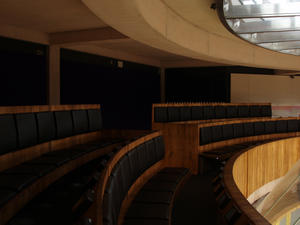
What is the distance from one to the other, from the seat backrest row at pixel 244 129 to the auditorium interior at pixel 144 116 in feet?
0.08

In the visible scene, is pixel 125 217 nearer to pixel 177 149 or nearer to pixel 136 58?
pixel 177 149

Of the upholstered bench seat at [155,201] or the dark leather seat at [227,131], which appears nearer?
the upholstered bench seat at [155,201]

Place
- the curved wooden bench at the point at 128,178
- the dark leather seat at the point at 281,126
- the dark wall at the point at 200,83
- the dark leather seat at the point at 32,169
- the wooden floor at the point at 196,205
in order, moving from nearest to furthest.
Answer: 1. the curved wooden bench at the point at 128,178
2. the dark leather seat at the point at 32,169
3. the wooden floor at the point at 196,205
4. the dark leather seat at the point at 281,126
5. the dark wall at the point at 200,83

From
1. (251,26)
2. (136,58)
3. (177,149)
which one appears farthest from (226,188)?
(136,58)

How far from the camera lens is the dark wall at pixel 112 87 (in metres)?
5.38

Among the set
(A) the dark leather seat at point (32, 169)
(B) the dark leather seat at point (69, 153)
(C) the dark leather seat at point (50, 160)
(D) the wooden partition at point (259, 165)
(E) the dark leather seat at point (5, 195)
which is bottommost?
(D) the wooden partition at point (259, 165)

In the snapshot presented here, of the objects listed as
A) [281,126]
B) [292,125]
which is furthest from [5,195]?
[292,125]

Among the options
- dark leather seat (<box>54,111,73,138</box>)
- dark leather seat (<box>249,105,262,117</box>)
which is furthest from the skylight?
dark leather seat (<box>54,111,73,138</box>)

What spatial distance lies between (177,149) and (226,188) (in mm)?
2754

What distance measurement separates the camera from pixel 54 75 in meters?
5.00

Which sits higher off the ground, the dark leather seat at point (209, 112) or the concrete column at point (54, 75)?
the concrete column at point (54, 75)

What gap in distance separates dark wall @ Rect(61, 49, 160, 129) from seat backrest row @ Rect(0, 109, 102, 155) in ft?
5.73

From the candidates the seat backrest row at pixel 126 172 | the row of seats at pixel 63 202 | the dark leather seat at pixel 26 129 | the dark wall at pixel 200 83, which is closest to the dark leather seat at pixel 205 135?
the seat backrest row at pixel 126 172

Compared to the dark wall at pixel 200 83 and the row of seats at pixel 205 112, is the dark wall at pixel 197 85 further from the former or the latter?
the row of seats at pixel 205 112
